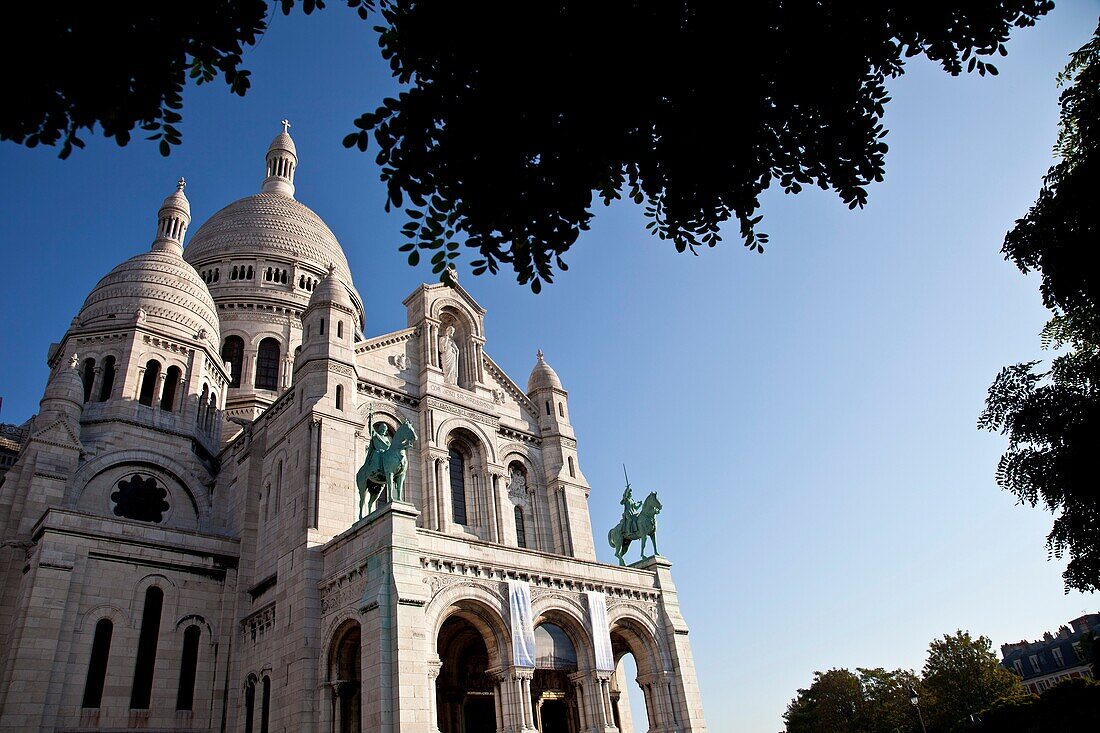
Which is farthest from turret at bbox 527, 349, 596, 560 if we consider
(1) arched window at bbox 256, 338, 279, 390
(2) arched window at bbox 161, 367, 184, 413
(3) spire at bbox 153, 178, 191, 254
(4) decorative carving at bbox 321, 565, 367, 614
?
(3) spire at bbox 153, 178, 191, 254

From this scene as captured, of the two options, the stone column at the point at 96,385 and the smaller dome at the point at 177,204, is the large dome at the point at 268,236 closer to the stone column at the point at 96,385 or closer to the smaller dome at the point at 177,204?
the smaller dome at the point at 177,204

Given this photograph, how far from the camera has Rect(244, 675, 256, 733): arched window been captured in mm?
23431

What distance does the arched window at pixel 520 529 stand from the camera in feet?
94.9

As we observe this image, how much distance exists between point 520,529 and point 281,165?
41375 millimetres

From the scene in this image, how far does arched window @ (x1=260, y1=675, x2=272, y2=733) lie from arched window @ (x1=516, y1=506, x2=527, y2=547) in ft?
32.3

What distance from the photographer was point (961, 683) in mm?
47500

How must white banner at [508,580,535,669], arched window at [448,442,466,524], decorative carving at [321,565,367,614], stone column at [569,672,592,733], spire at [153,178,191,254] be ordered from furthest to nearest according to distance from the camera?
spire at [153,178,191,254], arched window at [448,442,466,524], stone column at [569,672,592,733], white banner at [508,580,535,669], decorative carving at [321,565,367,614]

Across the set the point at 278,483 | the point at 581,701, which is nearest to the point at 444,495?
the point at 278,483

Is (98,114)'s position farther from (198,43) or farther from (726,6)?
(726,6)

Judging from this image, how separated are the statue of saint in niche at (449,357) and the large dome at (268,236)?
1706 centimetres

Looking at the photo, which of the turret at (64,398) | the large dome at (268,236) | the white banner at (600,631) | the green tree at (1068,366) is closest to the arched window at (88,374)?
the turret at (64,398)

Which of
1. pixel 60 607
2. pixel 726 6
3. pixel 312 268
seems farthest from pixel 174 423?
pixel 726 6

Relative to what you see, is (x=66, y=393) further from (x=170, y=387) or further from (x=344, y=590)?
(x=344, y=590)

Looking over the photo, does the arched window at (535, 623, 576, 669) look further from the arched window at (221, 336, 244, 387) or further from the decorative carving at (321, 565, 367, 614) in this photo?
the arched window at (221, 336, 244, 387)
